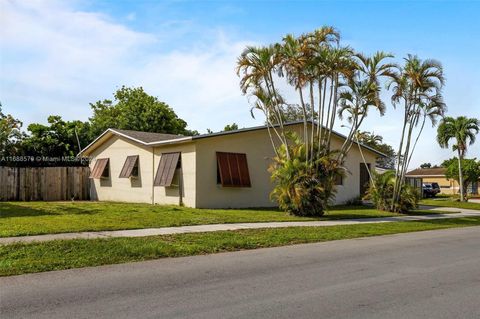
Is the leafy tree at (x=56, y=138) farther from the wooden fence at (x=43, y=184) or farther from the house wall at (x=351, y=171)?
the house wall at (x=351, y=171)

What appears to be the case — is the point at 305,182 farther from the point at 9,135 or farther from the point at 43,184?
the point at 9,135

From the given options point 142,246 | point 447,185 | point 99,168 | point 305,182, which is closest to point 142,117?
point 99,168

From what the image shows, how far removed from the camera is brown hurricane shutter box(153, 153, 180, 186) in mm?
21509

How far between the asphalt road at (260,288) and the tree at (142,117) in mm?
29837

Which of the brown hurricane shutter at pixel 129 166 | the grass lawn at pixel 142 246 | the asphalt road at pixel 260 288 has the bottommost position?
the asphalt road at pixel 260 288

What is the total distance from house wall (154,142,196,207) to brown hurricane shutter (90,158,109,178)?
515 cm

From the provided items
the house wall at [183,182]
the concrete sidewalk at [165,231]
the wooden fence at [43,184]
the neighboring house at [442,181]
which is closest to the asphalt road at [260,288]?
the concrete sidewalk at [165,231]

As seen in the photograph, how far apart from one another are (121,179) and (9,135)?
1179cm

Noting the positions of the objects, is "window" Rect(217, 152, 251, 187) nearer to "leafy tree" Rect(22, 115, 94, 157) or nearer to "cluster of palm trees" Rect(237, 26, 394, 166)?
"cluster of palm trees" Rect(237, 26, 394, 166)

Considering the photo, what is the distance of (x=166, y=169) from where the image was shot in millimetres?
21984

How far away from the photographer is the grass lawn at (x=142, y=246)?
27.3 ft

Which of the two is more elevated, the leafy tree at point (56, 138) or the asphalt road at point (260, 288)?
the leafy tree at point (56, 138)

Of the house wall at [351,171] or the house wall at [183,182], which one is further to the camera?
the house wall at [351,171]

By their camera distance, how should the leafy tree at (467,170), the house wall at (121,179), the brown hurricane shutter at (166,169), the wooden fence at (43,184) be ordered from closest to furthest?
the brown hurricane shutter at (166,169)
the house wall at (121,179)
the wooden fence at (43,184)
the leafy tree at (467,170)
